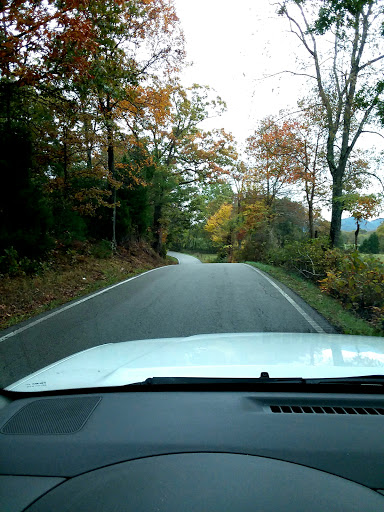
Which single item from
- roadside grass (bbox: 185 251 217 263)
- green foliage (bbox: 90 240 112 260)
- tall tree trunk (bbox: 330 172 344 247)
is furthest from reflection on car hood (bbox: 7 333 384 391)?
roadside grass (bbox: 185 251 217 263)

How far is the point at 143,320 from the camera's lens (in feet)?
24.2

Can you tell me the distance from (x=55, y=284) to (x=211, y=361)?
9.50 metres

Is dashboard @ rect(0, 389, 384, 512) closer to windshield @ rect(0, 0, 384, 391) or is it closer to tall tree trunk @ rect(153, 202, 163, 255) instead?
windshield @ rect(0, 0, 384, 391)

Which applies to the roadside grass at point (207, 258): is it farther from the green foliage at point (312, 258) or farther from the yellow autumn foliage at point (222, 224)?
the green foliage at point (312, 258)

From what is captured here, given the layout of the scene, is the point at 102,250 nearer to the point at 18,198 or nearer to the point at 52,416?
the point at 18,198

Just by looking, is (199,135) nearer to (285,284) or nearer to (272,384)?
(285,284)

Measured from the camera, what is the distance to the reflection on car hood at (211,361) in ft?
8.76

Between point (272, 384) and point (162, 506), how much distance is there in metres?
1.20

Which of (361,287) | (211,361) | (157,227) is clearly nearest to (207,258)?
(157,227)

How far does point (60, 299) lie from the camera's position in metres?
9.93

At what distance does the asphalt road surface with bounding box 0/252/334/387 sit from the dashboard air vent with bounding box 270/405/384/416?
135 inches

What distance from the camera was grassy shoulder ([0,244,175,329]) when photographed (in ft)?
28.5

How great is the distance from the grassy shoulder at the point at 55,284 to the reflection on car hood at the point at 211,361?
4.92 m

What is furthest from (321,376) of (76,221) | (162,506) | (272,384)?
(76,221)
